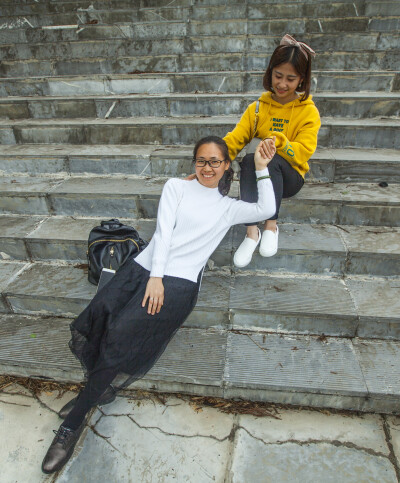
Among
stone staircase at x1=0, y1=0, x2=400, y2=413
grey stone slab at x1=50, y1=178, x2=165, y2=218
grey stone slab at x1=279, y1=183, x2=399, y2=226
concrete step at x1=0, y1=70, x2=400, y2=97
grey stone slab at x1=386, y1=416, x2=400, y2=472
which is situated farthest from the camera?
concrete step at x1=0, y1=70, x2=400, y2=97

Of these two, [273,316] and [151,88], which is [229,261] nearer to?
Answer: [273,316]

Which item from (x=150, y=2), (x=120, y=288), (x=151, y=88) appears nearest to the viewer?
(x=120, y=288)

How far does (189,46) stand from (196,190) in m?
3.60

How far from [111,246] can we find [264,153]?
1.23m

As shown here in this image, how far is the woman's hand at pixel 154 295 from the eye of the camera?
1906 millimetres

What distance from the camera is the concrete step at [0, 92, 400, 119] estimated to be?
3752 millimetres

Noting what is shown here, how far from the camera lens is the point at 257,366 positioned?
6.97 feet

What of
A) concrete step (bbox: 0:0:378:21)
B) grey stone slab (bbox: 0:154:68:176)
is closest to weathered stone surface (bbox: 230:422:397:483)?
grey stone slab (bbox: 0:154:68:176)

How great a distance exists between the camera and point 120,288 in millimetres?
2014

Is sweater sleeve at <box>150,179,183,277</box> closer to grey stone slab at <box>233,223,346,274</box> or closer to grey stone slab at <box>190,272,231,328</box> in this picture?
grey stone slab at <box>190,272,231,328</box>

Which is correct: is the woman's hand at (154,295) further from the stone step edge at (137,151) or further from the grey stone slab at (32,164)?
the grey stone slab at (32,164)

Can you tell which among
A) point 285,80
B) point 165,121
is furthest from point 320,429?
point 165,121

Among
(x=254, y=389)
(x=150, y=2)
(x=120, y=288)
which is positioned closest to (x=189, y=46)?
(x=150, y=2)

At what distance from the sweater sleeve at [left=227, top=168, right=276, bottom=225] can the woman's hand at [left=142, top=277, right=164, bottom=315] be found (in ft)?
2.16
